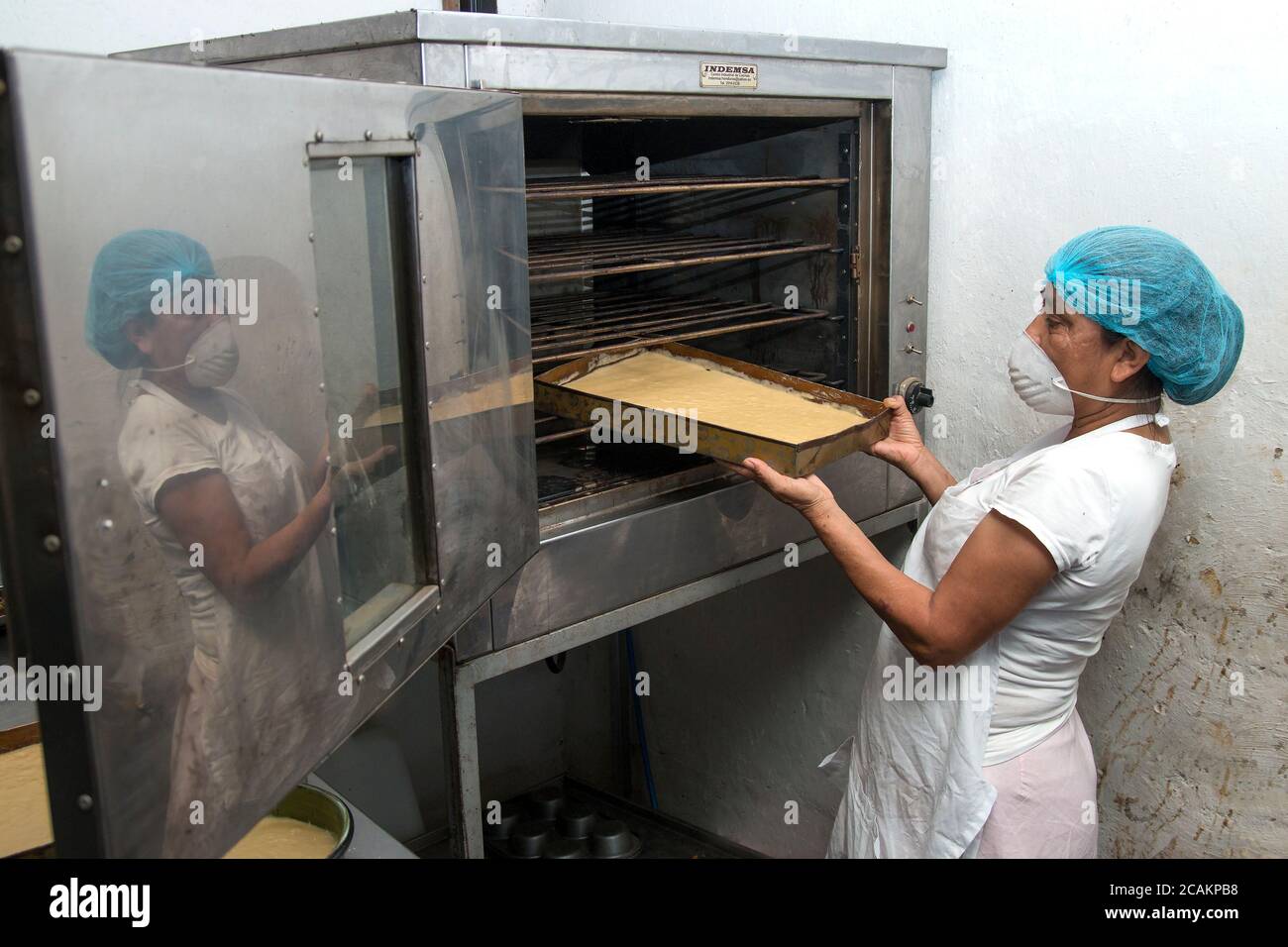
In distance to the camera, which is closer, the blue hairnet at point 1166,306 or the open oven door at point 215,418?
the open oven door at point 215,418

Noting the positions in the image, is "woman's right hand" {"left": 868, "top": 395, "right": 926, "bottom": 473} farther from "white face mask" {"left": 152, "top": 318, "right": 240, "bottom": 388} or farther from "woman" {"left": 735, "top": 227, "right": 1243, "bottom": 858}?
"white face mask" {"left": 152, "top": 318, "right": 240, "bottom": 388}

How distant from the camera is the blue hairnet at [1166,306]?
1430mm

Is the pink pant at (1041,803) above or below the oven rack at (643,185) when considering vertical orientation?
below

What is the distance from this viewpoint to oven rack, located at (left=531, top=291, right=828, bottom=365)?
1.78 metres

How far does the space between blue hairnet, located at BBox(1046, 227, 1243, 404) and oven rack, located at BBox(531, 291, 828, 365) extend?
0.60 m

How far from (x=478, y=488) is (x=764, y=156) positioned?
1168mm

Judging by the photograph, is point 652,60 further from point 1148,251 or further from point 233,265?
point 233,265

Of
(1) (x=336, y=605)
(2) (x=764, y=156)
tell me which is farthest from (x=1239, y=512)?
(1) (x=336, y=605)

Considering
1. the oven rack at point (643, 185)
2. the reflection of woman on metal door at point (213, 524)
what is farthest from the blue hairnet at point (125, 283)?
the oven rack at point (643, 185)

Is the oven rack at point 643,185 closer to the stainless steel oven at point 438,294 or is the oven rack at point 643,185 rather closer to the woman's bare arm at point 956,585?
the stainless steel oven at point 438,294

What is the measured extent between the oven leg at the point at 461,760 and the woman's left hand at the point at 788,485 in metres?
0.50

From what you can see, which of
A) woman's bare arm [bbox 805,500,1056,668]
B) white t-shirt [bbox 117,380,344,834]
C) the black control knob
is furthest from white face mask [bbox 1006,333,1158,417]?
white t-shirt [bbox 117,380,344,834]

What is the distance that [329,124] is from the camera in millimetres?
857

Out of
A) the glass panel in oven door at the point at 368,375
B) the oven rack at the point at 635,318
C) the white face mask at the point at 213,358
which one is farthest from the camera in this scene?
the oven rack at the point at 635,318
